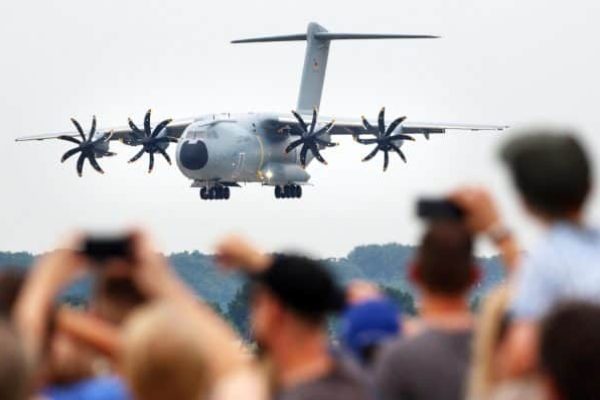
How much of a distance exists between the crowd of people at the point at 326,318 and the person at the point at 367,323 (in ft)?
2.16

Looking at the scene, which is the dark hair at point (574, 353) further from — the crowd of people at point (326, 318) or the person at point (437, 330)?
the person at point (437, 330)

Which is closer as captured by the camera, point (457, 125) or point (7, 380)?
point (7, 380)

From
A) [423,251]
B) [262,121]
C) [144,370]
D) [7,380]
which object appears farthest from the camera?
[262,121]

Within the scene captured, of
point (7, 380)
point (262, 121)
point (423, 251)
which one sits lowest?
point (7, 380)

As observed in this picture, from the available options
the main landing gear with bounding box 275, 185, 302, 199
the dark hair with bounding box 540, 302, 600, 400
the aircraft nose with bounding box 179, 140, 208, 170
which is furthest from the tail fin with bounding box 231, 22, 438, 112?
the dark hair with bounding box 540, 302, 600, 400

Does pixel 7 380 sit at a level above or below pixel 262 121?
below

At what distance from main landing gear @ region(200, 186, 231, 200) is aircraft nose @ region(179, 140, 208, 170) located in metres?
3.82

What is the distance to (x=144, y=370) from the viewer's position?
17.4ft

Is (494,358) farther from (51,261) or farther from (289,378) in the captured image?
(51,261)

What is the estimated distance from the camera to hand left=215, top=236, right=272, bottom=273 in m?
6.35

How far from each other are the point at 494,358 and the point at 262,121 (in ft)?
198

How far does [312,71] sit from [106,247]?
2857 inches

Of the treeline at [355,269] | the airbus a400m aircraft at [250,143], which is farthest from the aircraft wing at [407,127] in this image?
the treeline at [355,269]

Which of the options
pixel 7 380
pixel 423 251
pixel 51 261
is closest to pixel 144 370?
pixel 7 380
